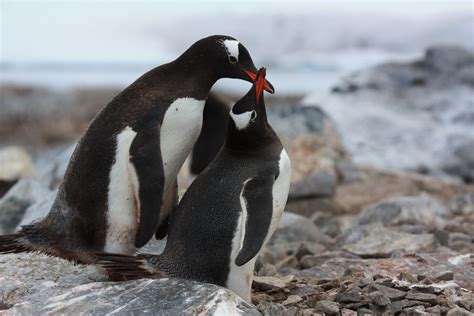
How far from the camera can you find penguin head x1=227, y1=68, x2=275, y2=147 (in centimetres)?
380

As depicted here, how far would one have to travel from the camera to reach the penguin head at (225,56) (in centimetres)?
408

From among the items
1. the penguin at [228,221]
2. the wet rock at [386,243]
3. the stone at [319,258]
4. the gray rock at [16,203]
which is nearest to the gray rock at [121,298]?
the penguin at [228,221]

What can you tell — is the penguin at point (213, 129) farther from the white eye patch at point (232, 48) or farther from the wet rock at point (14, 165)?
the wet rock at point (14, 165)

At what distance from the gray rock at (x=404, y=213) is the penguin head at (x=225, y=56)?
293cm

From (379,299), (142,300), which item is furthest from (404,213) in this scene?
(142,300)

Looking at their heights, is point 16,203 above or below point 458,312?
above

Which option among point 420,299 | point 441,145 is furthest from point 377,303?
point 441,145

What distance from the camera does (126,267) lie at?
361cm

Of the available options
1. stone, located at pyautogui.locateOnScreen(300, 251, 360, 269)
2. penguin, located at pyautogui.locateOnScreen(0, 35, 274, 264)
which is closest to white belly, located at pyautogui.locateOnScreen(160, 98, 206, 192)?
penguin, located at pyautogui.locateOnScreen(0, 35, 274, 264)

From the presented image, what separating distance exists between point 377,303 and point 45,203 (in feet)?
8.89

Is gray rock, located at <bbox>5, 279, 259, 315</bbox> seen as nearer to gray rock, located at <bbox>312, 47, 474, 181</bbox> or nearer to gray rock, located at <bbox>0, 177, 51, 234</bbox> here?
gray rock, located at <bbox>0, 177, 51, 234</bbox>

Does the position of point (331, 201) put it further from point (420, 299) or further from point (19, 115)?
point (19, 115)

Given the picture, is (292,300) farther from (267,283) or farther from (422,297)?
(422,297)

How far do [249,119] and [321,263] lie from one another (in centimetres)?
163
